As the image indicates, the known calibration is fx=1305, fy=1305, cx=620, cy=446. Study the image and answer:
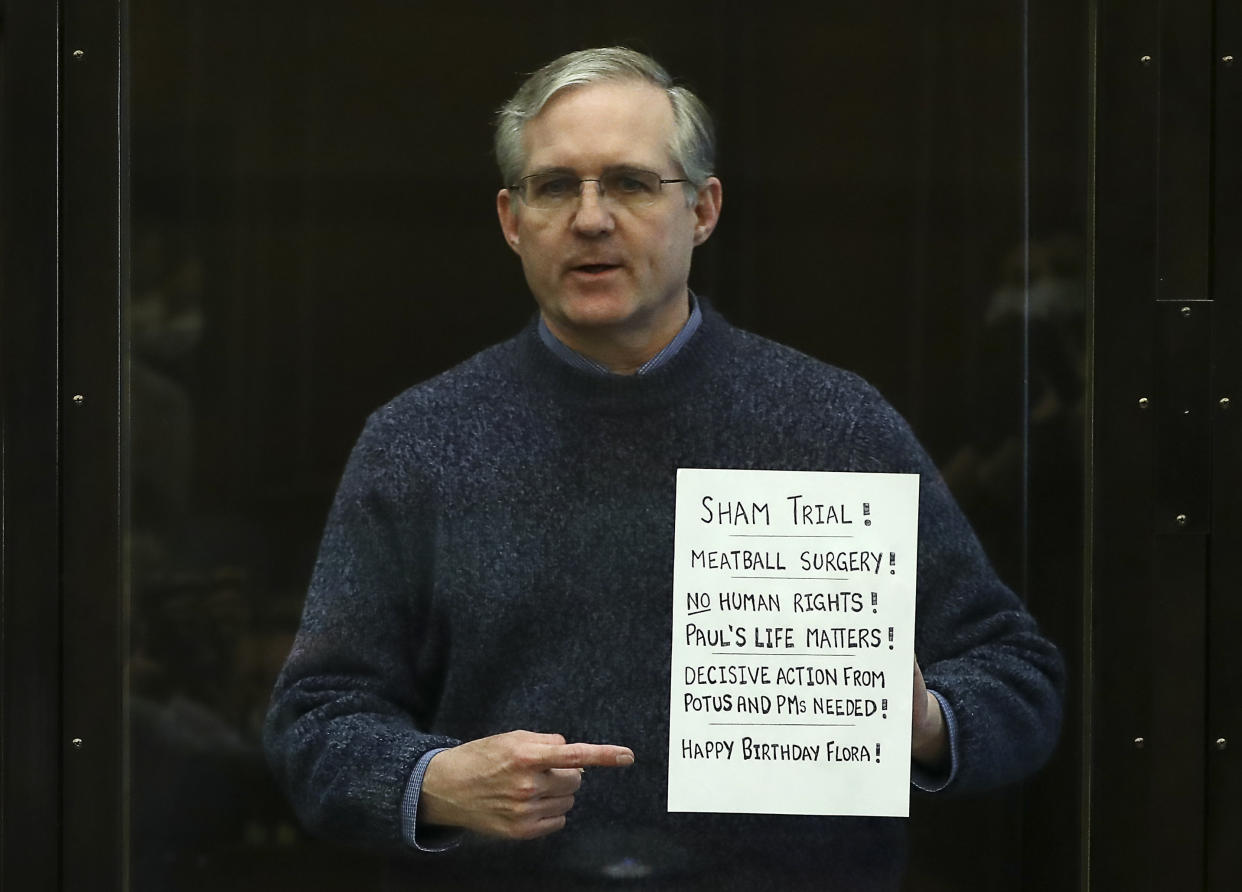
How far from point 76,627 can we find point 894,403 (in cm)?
106

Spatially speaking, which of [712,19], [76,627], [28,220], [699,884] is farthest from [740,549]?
[28,220]

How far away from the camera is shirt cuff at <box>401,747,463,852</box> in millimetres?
1562

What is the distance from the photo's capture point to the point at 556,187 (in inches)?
61.5

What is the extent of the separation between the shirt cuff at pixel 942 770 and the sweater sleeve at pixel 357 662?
577 millimetres

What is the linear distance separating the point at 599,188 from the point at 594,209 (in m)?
0.03

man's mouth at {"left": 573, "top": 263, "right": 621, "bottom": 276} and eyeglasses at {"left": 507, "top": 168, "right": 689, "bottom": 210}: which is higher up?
eyeglasses at {"left": 507, "top": 168, "right": 689, "bottom": 210}

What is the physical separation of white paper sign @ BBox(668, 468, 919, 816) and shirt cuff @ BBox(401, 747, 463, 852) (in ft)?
1.09

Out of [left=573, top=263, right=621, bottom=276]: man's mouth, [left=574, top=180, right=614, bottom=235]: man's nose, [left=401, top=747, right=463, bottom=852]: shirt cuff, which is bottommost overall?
[left=401, top=747, right=463, bottom=852]: shirt cuff

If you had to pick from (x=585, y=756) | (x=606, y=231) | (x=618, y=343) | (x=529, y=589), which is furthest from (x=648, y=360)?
(x=585, y=756)

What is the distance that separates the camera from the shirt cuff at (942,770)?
161cm

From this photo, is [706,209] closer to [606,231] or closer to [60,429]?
[606,231]

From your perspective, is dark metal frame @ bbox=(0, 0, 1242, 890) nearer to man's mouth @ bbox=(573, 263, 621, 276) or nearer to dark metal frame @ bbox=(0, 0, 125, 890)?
dark metal frame @ bbox=(0, 0, 125, 890)

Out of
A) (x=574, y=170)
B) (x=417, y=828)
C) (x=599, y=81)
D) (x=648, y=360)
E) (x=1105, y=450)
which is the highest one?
(x=599, y=81)

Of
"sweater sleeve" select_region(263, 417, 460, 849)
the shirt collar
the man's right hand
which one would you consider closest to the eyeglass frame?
the shirt collar
